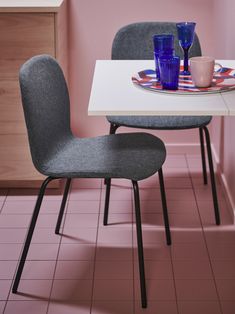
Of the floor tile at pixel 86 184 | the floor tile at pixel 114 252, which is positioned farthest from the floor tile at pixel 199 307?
the floor tile at pixel 86 184

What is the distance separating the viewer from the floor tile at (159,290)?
2545mm

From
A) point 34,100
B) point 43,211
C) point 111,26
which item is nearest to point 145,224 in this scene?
point 43,211

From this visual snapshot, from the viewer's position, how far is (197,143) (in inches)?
155

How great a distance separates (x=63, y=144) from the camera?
2760mm

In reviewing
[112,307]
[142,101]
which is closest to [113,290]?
[112,307]

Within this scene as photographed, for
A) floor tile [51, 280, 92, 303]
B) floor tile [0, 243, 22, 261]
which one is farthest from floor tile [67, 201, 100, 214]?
floor tile [51, 280, 92, 303]

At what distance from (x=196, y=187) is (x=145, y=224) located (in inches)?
18.9

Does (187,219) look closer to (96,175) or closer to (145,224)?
(145,224)

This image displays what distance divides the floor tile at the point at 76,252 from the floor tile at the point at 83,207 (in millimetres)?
331

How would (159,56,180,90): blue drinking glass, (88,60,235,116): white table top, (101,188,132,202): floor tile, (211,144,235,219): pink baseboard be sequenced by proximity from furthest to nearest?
(101,188,132,202): floor tile → (211,144,235,219): pink baseboard → (159,56,180,90): blue drinking glass → (88,60,235,116): white table top

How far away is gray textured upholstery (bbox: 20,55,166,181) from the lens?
2.49 m

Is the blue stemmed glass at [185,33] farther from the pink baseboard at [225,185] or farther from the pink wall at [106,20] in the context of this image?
the pink wall at [106,20]

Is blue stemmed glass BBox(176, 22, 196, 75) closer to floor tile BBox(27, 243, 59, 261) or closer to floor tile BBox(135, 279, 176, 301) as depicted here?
floor tile BBox(135, 279, 176, 301)

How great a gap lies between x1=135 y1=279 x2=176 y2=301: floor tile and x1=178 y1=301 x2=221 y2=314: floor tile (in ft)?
0.19
